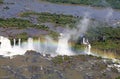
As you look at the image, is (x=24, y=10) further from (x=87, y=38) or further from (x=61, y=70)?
(x=61, y=70)

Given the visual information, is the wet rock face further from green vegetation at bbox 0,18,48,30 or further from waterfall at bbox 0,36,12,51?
green vegetation at bbox 0,18,48,30

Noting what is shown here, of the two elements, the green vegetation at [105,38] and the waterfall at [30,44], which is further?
the green vegetation at [105,38]

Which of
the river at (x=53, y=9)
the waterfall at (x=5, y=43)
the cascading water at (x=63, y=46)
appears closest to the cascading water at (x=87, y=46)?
the cascading water at (x=63, y=46)

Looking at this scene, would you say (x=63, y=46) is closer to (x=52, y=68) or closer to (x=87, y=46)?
(x=87, y=46)

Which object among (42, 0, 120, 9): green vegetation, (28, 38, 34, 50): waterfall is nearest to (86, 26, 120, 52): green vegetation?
(28, 38, 34, 50): waterfall

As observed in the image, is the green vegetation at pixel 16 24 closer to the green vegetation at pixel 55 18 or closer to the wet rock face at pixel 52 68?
the green vegetation at pixel 55 18

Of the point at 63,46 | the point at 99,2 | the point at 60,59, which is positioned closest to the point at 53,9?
the point at 99,2
